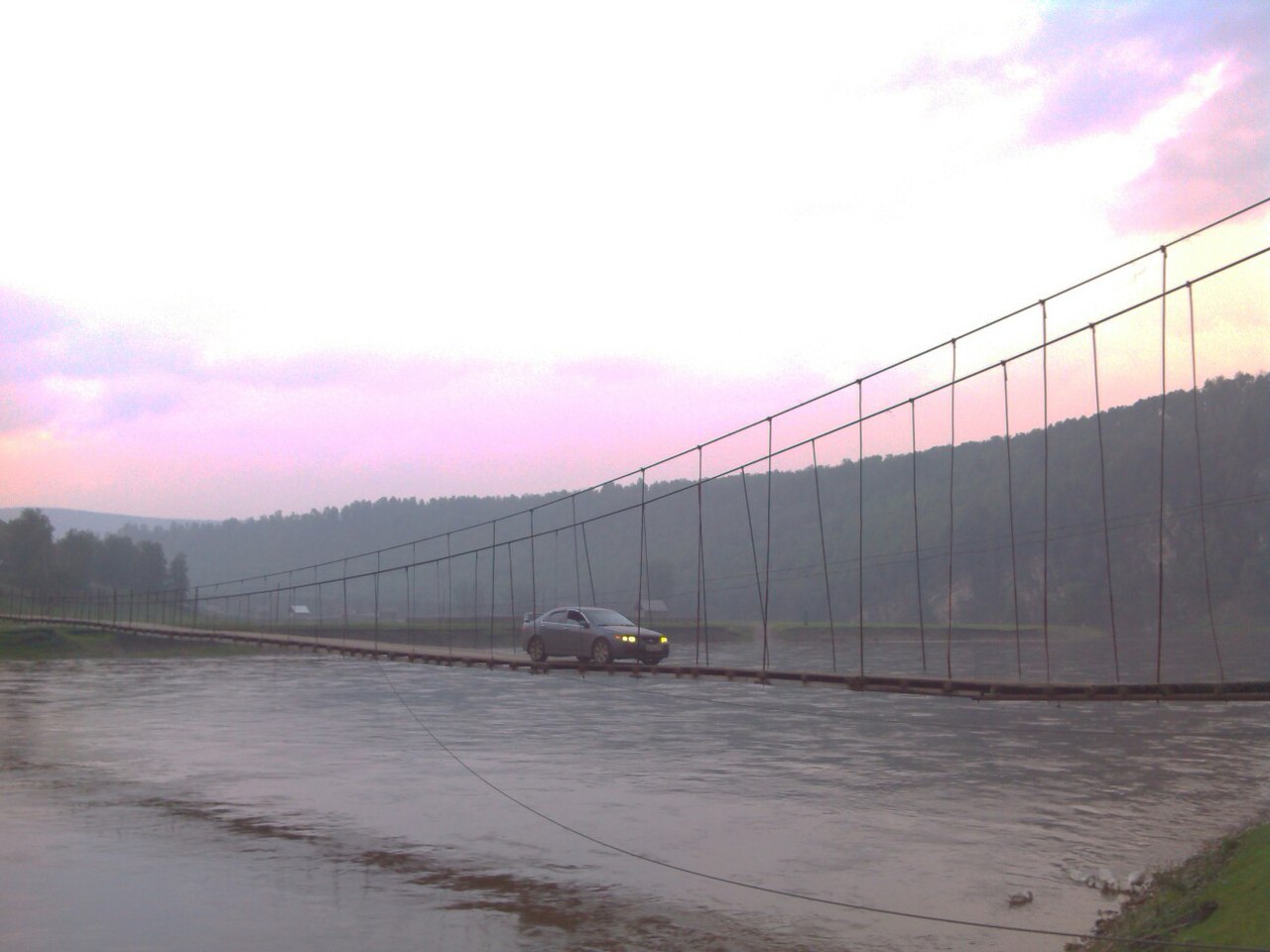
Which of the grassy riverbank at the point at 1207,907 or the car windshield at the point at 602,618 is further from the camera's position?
the car windshield at the point at 602,618

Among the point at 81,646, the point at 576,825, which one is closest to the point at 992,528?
the point at 81,646

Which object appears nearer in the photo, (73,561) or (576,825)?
(576,825)

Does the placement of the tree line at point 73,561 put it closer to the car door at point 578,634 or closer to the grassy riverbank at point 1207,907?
the car door at point 578,634

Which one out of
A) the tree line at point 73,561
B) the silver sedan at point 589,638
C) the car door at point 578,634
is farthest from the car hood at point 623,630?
the tree line at point 73,561

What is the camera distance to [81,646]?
213ft

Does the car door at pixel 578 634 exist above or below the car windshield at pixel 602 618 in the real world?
below

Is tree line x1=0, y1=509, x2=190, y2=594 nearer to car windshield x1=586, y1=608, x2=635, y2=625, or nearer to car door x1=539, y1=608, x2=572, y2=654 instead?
car door x1=539, y1=608, x2=572, y2=654

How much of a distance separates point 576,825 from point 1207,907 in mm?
6496

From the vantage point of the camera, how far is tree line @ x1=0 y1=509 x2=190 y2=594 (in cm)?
12762

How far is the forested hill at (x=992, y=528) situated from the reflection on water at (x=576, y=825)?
53069 mm

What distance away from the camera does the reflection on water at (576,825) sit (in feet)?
29.5

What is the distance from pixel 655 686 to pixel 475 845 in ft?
109

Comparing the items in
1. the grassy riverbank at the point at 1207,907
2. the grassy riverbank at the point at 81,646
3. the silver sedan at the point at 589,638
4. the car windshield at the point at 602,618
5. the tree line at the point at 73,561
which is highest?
the tree line at the point at 73,561

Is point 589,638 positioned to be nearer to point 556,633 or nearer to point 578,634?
point 578,634
